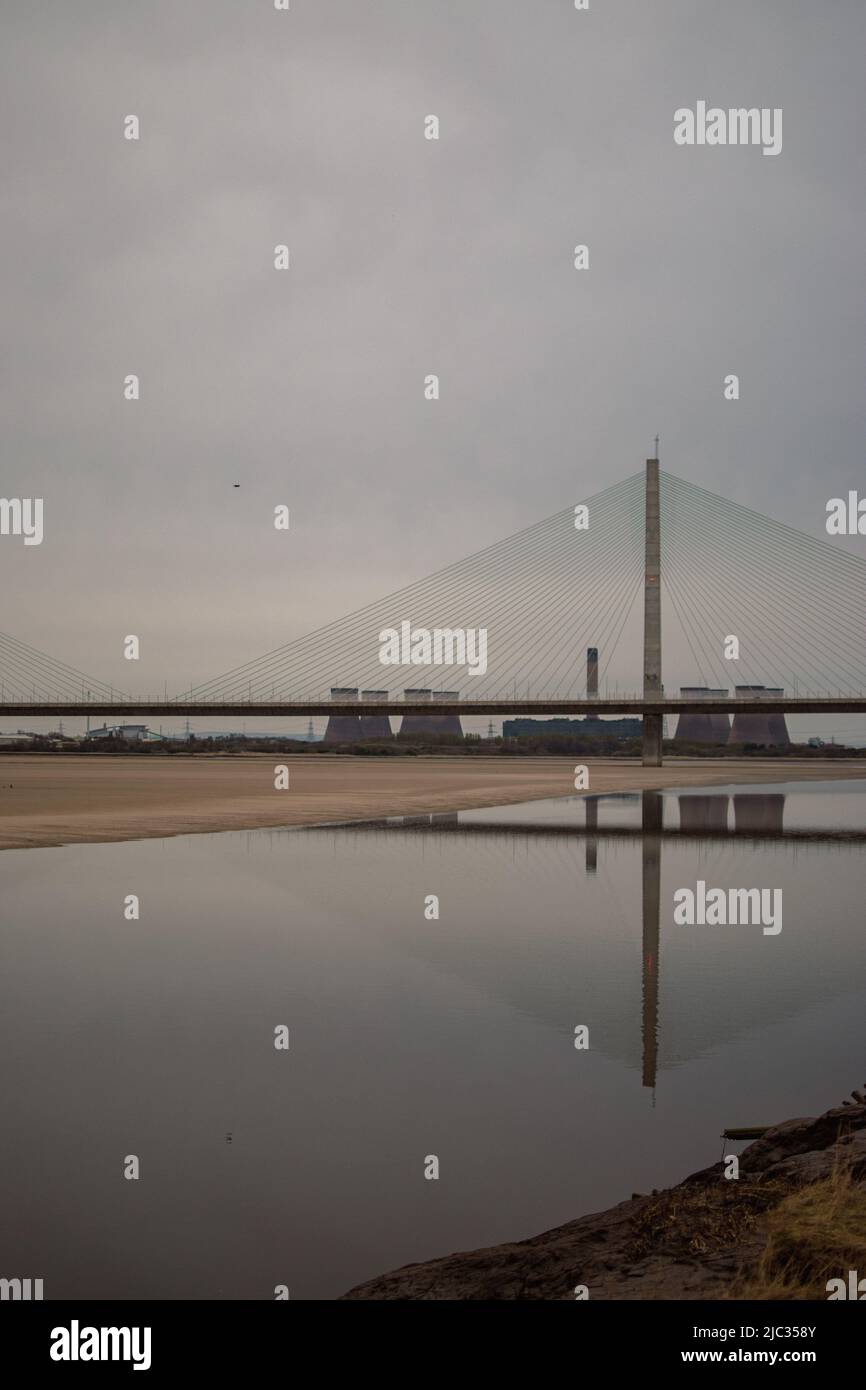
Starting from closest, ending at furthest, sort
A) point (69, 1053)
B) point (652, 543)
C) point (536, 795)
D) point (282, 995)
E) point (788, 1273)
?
point (788, 1273)
point (69, 1053)
point (282, 995)
point (536, 795)
point (652, 543)

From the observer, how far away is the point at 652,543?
81.8 metres

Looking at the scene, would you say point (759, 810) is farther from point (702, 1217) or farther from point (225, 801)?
point (702, 1217)

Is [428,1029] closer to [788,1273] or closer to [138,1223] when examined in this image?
[138,1223]

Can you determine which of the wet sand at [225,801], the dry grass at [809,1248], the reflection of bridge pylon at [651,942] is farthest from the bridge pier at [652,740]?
the dry grass at [809,1248]

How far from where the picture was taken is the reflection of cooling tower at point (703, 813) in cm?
3141

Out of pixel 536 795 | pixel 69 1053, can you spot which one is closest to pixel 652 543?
pixel 536 795

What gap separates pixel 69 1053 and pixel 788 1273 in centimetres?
590

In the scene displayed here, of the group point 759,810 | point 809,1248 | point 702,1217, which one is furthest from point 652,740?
point 809,1248

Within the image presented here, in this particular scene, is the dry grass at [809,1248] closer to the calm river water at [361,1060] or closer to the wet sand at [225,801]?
the calm river water at [361,1060]

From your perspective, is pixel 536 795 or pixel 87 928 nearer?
pixel 87 928

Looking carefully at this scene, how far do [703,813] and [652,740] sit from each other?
5172 cm

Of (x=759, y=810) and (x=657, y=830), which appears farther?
(x=759, y=810)

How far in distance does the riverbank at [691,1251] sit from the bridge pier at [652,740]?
80292 millimetres

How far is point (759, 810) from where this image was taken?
39.7m
